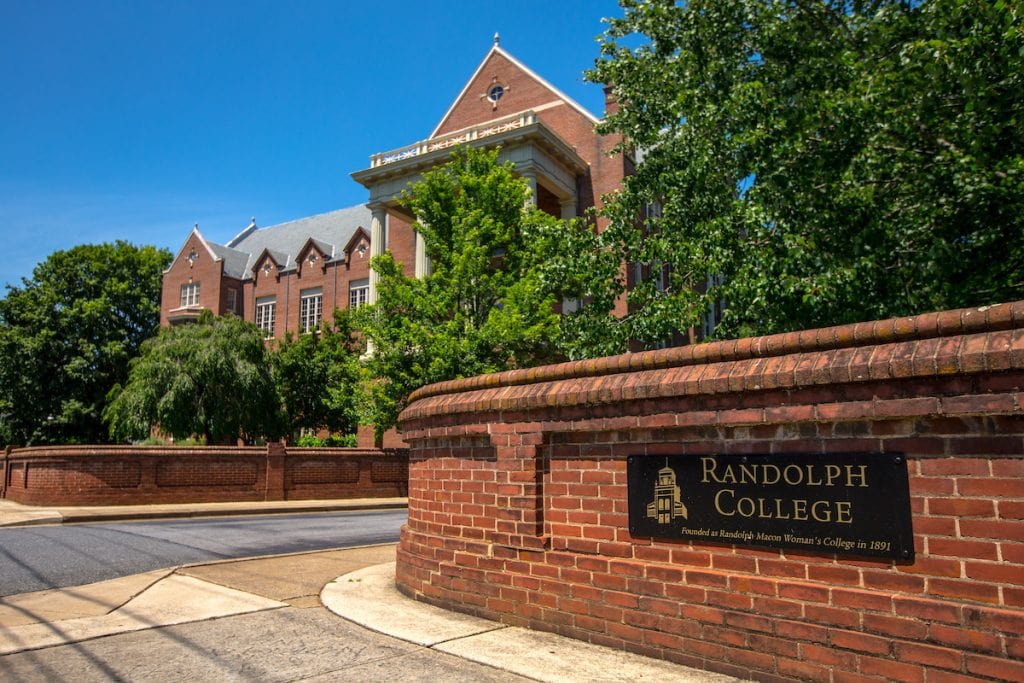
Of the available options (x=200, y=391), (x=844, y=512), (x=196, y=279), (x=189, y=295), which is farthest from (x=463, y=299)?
(x=189, y=295)

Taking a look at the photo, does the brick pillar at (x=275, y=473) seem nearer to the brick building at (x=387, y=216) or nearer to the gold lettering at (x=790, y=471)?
the brick building at (x=387, y=216)

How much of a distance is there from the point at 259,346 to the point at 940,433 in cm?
3503

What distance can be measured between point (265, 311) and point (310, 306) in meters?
4.89

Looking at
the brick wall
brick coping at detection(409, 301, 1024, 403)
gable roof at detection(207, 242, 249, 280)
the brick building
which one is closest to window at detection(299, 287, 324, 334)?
the brick building

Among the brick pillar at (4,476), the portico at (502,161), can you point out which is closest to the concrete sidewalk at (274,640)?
the brick pillar at (4,476)

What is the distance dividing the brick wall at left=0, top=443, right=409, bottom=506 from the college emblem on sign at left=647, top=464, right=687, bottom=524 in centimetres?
2082

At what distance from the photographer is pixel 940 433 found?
389cm

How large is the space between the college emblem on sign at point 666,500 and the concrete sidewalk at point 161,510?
14768 mm

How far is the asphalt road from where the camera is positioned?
29.9 ft

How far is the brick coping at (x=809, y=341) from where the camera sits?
3.79 m

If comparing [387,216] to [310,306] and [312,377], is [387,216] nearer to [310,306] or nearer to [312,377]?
[312,377]

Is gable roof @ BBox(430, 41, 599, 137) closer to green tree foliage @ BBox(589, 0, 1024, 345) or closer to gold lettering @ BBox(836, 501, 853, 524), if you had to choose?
green tree foliage @ BBox(589, 0, 1024, 345)

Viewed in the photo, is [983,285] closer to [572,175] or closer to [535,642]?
[535,642]

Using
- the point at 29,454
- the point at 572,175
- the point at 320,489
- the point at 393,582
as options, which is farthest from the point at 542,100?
the point at 393,582
